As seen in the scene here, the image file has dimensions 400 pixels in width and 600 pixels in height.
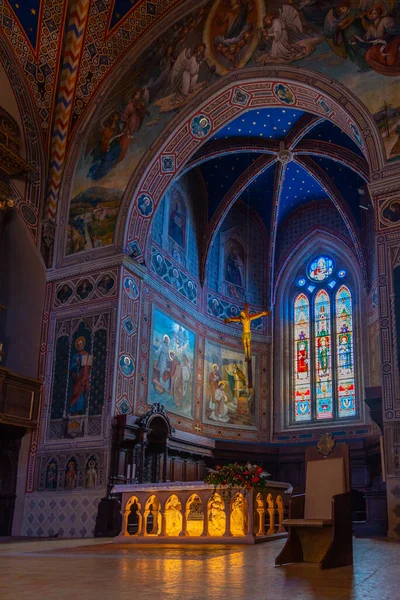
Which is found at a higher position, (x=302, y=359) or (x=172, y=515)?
(x=302, y=359)

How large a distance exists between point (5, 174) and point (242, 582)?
47.3 feet

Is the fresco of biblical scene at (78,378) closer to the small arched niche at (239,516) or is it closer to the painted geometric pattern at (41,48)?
the painted geometric pattern at (41,48)

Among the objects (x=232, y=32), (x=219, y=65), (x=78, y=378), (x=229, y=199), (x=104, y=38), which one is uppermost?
(x=104, y=38)

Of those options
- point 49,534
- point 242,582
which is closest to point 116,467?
point 49,534

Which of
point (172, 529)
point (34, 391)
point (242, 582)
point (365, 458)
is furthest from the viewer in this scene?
point (365, 458)

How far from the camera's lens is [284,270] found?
24.7 m

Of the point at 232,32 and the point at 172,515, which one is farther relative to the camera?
the point at 232,32

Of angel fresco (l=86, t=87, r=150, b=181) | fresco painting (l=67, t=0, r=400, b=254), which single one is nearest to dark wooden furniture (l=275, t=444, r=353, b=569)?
fresco painting (l=67, t=0, r=400, b=254)

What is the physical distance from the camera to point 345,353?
22.5 metres

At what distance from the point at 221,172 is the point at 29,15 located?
801cm

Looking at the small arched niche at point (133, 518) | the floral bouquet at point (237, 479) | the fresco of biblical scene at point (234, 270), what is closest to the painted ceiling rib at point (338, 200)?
the fresco of biblical scene at point (234, 270)

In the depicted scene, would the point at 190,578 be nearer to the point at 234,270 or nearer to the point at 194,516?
the point at 194,516

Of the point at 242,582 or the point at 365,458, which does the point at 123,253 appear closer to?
the point at 365,458

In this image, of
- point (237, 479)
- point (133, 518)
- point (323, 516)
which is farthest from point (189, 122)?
point (323, 516)
